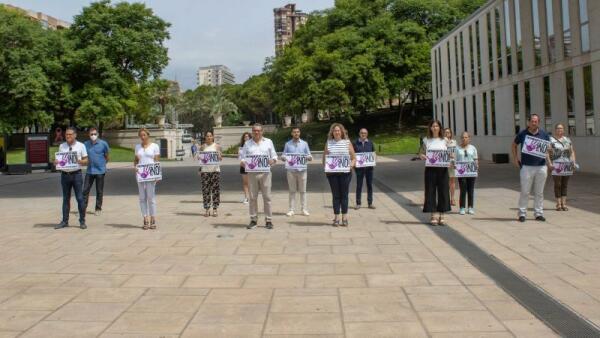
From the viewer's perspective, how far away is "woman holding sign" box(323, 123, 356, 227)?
9859 millimetres

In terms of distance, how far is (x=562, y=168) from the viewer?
11094mm

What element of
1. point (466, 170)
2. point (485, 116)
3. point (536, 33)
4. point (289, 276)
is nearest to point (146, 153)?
point (289, 276)

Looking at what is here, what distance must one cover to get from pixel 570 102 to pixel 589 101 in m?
1.55

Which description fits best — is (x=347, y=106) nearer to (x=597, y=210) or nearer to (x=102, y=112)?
(x=102, y=112)

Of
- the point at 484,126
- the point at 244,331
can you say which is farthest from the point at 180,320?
the point at 484,126

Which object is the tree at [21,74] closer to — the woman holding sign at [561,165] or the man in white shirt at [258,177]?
the man in white shirt at [258,177]

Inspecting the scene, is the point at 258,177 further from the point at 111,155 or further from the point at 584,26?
the point at 111,155

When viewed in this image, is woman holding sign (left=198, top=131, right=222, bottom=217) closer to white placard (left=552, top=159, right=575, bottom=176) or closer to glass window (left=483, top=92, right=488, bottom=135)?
white placard (left=552, top=159, right=575, bottom=176)

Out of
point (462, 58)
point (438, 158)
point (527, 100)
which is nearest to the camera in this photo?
point (438, 158)

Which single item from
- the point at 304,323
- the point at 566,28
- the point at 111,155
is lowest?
the point at 304,323

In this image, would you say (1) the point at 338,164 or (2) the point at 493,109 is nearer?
(1) the point at 338,164

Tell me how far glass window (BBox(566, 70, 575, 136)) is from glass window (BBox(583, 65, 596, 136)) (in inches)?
35.2

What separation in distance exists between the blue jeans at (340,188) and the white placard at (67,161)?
4.65 meters

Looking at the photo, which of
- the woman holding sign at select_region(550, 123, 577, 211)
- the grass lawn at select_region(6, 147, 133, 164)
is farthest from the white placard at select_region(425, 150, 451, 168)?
the grass lawn at select_region(6, 147, 133, 164)
